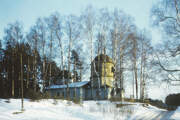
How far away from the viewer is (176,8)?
11453 mm

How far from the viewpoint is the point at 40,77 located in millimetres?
39688

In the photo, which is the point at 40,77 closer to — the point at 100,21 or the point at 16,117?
the point at 100,21

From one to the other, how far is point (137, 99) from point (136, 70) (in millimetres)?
4692

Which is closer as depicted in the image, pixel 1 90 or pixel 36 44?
pixel 36 44

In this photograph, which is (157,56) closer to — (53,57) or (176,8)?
(176,8)

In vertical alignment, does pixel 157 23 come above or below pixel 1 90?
above

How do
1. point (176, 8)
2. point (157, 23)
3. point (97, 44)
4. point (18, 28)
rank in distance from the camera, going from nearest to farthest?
point (176, 8), point (157, 23), point (97, 44), point (18, 28)

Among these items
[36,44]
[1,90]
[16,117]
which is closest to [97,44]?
[36,44]

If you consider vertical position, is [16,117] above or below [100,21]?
below

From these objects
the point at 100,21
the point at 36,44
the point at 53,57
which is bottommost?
the point at 53,57

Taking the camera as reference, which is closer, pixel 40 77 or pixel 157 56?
pixel 157 56

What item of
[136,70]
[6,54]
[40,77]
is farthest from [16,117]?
[40,77]

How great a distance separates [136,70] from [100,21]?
10.7 metres

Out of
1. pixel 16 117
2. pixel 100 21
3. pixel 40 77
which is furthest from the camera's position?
pixel 40 77
